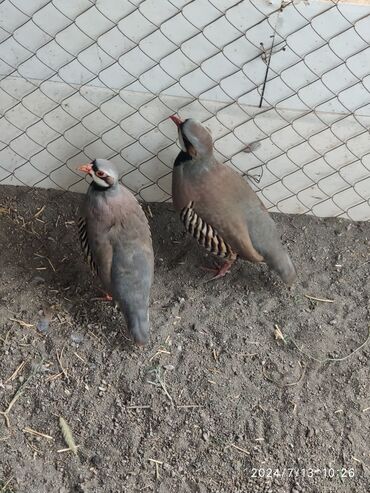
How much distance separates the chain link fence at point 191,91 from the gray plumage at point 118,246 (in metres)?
0.42

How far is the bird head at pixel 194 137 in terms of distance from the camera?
3311 millimetres

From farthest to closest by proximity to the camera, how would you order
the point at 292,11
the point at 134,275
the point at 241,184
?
1. the point at 241,184
2. the point at 134,275
3. the point at 292,11

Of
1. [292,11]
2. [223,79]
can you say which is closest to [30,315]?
[223,79]

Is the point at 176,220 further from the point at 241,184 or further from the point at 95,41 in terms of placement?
the point at 95,41

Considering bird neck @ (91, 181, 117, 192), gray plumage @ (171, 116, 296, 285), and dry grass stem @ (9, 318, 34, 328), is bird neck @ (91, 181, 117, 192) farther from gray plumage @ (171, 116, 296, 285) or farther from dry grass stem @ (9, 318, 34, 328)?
dry grass stem @ (9, 318, 34, 328)

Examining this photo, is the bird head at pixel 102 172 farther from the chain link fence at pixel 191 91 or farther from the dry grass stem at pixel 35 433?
the dry grass stem at pixel 35 433

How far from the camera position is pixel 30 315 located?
11.4ft

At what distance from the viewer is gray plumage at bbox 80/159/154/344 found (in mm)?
3256

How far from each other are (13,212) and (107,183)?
0.86 meters

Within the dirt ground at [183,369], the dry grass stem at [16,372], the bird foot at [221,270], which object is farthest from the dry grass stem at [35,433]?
the bird foot at [221,270]

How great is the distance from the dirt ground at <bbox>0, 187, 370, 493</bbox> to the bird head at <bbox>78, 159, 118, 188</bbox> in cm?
61

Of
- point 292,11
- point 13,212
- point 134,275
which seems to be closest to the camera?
point 292,11

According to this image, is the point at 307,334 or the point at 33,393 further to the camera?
the point at 307,334

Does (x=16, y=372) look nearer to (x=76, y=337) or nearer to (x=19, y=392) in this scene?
(x=19, y=392)
